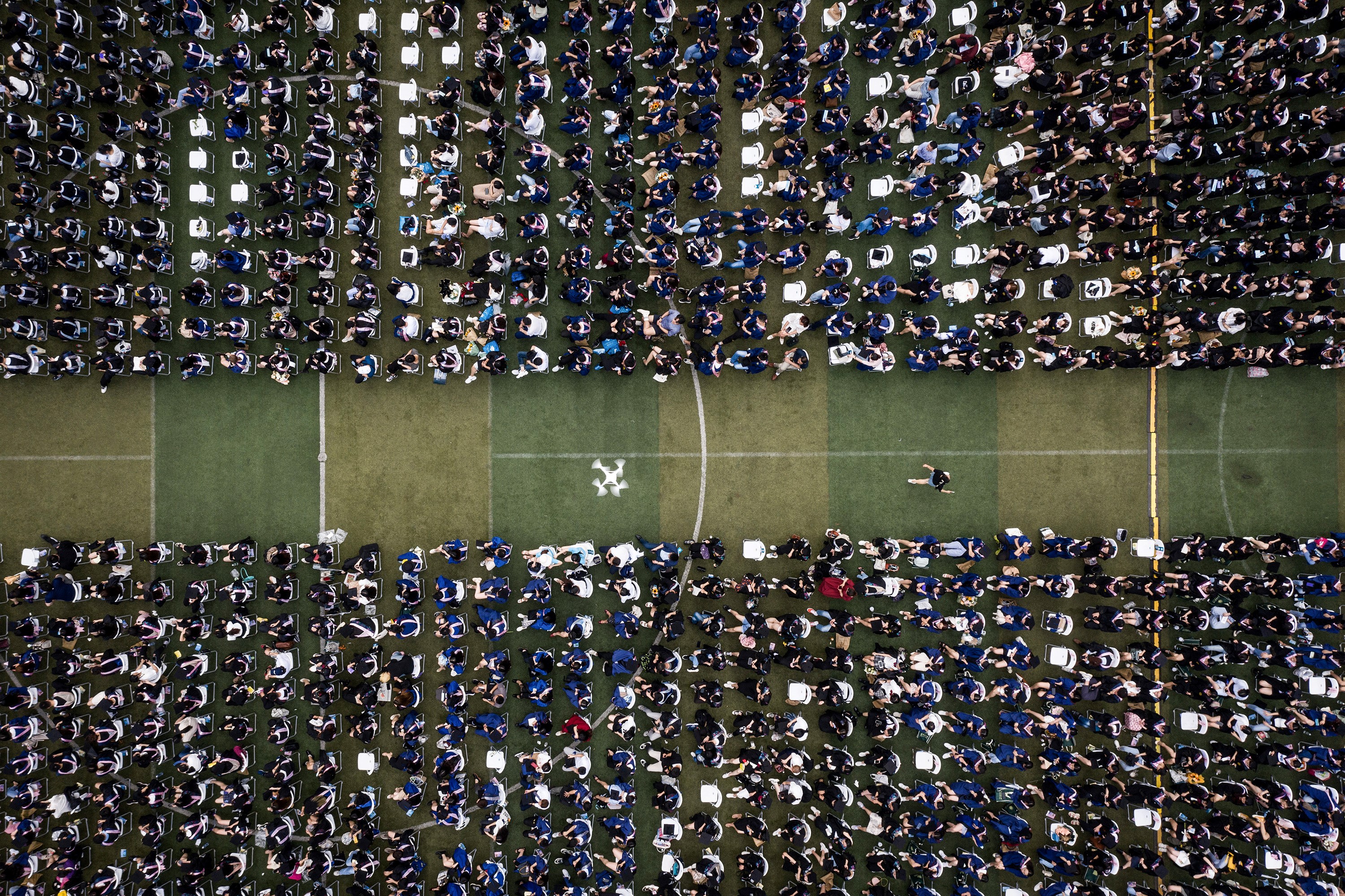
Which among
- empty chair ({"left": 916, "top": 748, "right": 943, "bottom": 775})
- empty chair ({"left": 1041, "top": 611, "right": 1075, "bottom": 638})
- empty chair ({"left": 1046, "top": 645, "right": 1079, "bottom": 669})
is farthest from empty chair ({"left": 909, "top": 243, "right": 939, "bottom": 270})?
empty chair ({"left": 916, "top": 748, "right": 943, "bottom": 775})

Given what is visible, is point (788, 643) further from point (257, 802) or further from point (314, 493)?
point (257, 802)

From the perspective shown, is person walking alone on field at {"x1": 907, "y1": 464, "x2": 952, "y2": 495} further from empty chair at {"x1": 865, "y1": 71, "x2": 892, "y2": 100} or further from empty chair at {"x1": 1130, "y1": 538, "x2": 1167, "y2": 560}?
empty chair at {"x1": 865, "y1": 71, "x2": 892, "y2": 100}

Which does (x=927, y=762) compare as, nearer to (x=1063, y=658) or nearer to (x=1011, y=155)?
(x=1063, y=658)

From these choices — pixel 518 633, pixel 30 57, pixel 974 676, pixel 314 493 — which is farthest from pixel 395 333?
pixel 974 676

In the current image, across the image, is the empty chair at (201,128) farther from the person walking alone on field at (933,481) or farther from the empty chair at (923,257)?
the person walking alone on field at (933,481)

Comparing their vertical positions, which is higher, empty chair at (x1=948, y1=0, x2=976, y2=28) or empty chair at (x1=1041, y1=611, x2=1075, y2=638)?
empty chair at (x1=948, y1=0, x2=976, y2=28)

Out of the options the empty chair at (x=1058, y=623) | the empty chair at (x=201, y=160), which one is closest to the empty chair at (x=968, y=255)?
the empty chair at (x=1058, y=623)

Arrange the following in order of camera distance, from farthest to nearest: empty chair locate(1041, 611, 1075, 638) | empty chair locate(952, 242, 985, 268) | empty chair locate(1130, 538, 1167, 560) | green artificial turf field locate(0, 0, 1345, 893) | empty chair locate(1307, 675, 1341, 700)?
1. green artificial turf field locate(0, 0, 1345, 893)
2. empty chair locate(1130, 538, 1167, 560)
3. empty chair locate(952, 242, 985, 268)
4. empty chair locate(1041, 611, 1075, 638)
5. empty chair locate(1307, 675, 1341, 700)
